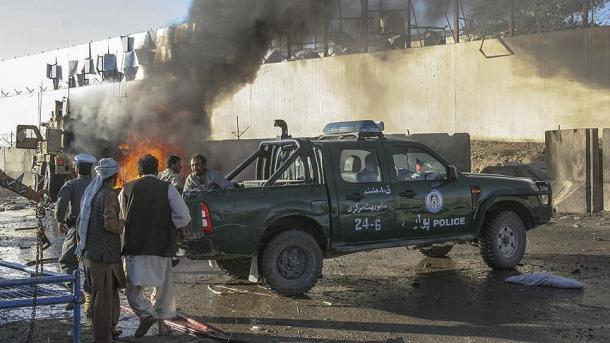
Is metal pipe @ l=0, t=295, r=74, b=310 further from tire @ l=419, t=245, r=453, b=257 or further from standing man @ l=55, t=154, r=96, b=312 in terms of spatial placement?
tire @ l=419, t=245, r=453, b=257

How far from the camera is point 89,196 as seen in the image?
16.8 feet

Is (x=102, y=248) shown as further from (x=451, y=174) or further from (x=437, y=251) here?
(x=437, y=251)

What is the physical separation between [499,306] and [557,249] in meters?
4.29

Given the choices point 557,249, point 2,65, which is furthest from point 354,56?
point 2,65

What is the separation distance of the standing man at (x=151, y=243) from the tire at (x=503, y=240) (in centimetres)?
441

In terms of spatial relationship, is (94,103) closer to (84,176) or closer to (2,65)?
(84,176)

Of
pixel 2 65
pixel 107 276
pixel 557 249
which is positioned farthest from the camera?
pixel 2 65

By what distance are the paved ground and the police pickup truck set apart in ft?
1.42

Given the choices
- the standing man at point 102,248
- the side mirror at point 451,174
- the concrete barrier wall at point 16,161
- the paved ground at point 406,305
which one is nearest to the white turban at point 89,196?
the standing man at point 102,248

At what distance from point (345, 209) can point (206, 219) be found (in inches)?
63.1

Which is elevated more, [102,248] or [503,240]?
[102,248]

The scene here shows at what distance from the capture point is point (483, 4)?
2736cm

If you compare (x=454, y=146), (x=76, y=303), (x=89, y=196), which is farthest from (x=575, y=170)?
(x=76, y=303)

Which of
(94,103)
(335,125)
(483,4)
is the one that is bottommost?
(335,125)
